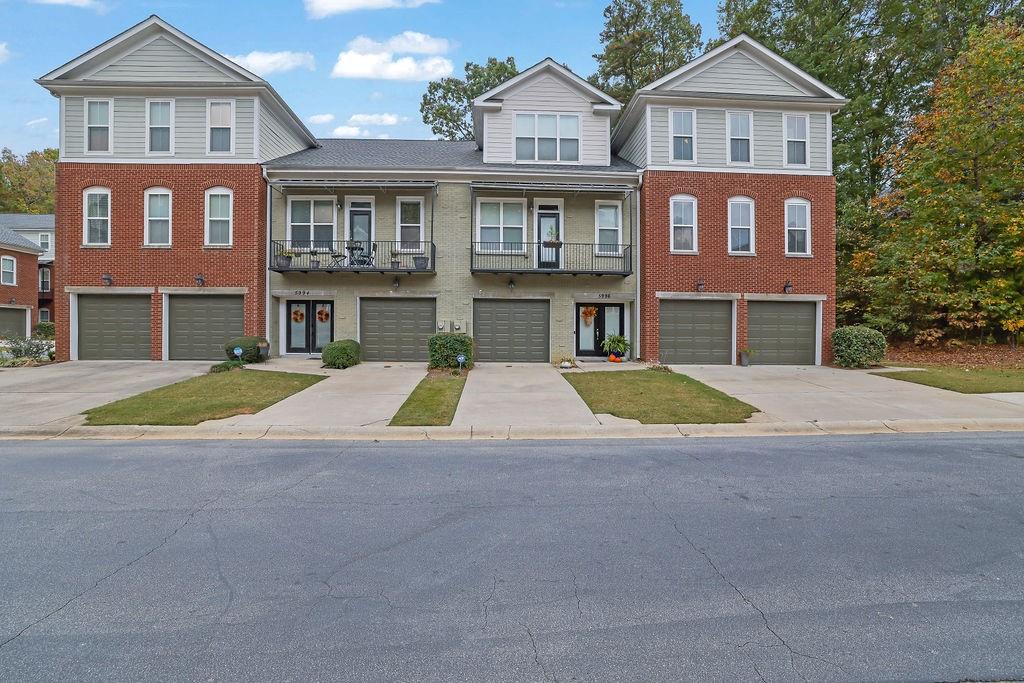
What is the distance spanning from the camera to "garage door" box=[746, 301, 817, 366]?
57.0 feet

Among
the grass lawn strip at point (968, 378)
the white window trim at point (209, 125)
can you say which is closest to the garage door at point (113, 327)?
the white window trim at point (209, 125)

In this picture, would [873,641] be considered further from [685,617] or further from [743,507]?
[743,507]

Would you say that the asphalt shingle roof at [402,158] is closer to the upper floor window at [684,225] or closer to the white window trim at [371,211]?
the white window trim at [371,211]

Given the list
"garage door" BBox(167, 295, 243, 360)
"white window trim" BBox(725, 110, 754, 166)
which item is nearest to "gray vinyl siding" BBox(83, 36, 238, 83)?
"garage door" BBox(167, 295, 243, 360)

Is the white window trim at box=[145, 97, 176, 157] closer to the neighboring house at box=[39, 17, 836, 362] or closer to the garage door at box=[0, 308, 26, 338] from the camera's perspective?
the neighboring house at box=[39, 17, 836, 362]

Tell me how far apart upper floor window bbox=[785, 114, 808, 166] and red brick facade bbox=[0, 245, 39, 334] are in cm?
4210

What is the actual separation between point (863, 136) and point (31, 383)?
3381 centimetres

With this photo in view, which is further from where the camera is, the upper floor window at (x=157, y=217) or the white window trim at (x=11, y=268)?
the white window trim at (x=11, y=268)

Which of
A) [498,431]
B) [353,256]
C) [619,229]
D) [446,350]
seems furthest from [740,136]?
[498,431]

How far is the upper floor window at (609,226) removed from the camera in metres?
17.9

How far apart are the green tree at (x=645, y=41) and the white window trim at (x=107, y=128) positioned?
82.0 ft

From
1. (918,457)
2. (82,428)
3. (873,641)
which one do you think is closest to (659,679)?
(873,641)

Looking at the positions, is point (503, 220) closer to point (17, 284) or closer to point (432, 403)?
point (432, 403)

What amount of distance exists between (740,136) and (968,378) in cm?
1010
